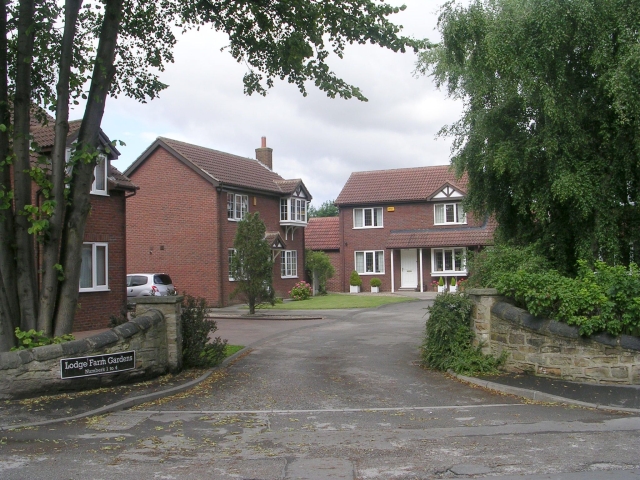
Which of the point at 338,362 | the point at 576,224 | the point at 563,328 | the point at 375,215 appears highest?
the point at 375,215

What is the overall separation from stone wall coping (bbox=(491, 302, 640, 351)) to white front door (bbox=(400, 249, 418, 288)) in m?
30.9

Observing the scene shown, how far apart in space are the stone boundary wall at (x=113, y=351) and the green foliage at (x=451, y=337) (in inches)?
198

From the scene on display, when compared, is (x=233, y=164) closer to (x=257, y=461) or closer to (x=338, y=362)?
(x=338, y=362)

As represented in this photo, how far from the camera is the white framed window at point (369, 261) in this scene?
143 ft

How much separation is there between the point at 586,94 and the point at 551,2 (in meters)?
2.19

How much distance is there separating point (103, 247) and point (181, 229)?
448 inches

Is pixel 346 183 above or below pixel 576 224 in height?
above

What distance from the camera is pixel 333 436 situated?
8.14 m

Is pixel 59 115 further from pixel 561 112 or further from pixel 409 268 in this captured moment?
pixel 409 268

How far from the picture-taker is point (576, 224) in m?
14.7

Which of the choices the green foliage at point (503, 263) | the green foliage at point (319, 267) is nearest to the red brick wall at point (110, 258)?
the green foliage at point (503, 263)

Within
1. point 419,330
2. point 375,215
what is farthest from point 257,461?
point 375,215

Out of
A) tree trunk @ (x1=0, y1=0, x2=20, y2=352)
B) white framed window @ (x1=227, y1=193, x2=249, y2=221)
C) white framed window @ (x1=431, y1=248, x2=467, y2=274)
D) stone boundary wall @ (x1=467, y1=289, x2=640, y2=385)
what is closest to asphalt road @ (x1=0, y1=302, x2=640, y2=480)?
stone boundary wall @ (x1=467, y1=289, x2=640, y2=385)

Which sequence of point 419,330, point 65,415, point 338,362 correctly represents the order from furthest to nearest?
point 419,330
point 338,362
point 65,415
